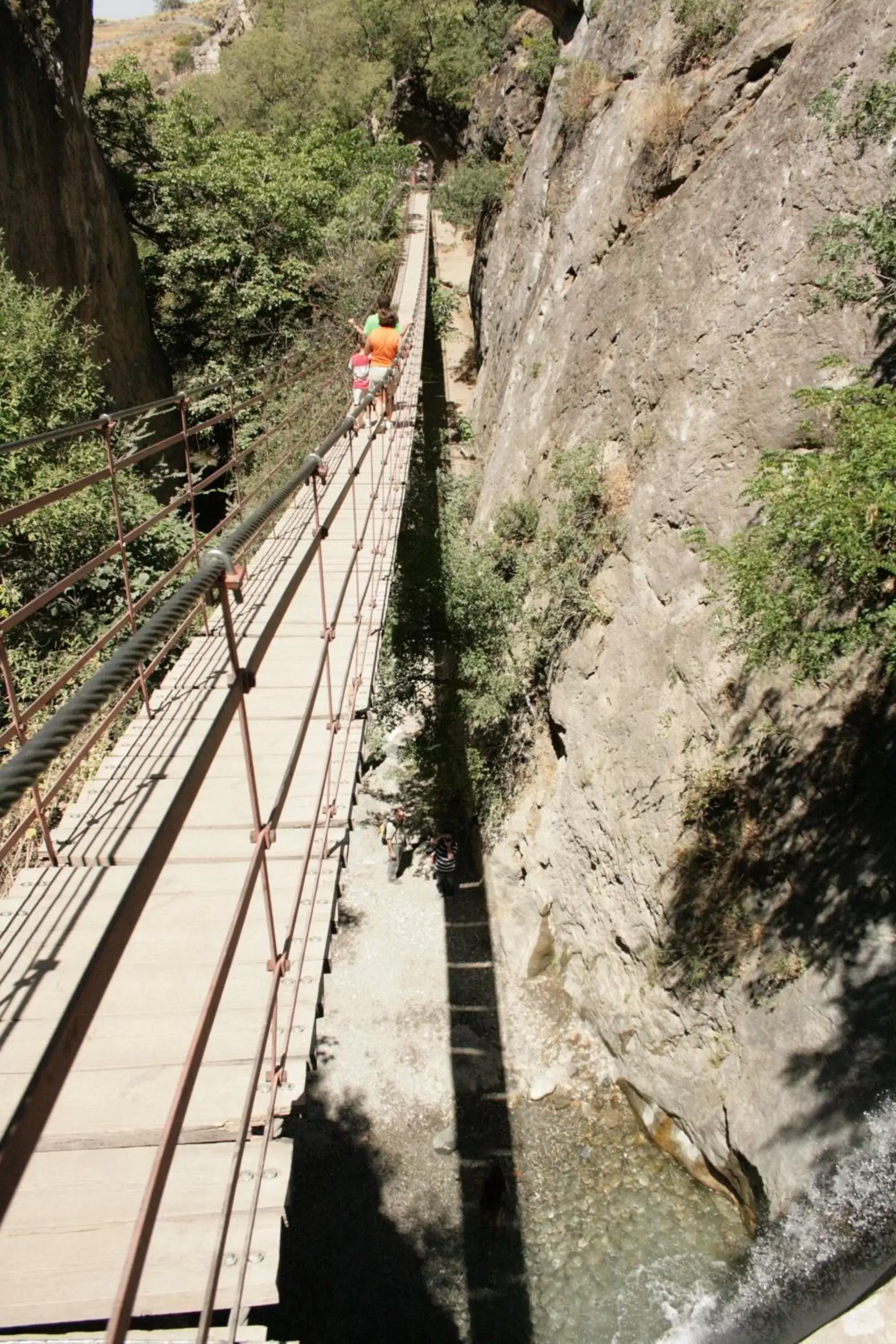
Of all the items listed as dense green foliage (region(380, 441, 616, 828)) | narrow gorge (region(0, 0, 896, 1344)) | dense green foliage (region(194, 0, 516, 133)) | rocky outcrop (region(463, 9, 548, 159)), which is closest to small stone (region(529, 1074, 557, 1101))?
narrow gorge (region(0, 0, 896, 1344))

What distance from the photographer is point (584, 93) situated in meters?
12.2

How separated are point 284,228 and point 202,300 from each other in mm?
2073

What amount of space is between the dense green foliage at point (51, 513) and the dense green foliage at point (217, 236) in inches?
228

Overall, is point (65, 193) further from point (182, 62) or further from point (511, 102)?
point (182, 62)

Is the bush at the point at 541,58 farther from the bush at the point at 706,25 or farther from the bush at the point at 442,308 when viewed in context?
the bush at the point at 706,25

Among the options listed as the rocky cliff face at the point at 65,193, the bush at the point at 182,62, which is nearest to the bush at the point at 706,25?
the rocky cliff face at the point at 65,193

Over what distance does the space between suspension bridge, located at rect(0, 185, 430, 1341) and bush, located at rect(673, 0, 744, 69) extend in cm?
934

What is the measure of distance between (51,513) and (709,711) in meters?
6.71

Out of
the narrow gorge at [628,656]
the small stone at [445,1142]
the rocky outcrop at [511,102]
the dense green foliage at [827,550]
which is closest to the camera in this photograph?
the dense green foliage at [827,550]

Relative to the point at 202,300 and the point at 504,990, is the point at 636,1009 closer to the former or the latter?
the point at 504,990

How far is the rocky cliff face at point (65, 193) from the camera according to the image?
976cm

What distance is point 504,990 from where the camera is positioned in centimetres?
957

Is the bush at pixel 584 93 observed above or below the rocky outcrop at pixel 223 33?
below

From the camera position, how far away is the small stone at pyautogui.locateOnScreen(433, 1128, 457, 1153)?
27.0 ft
